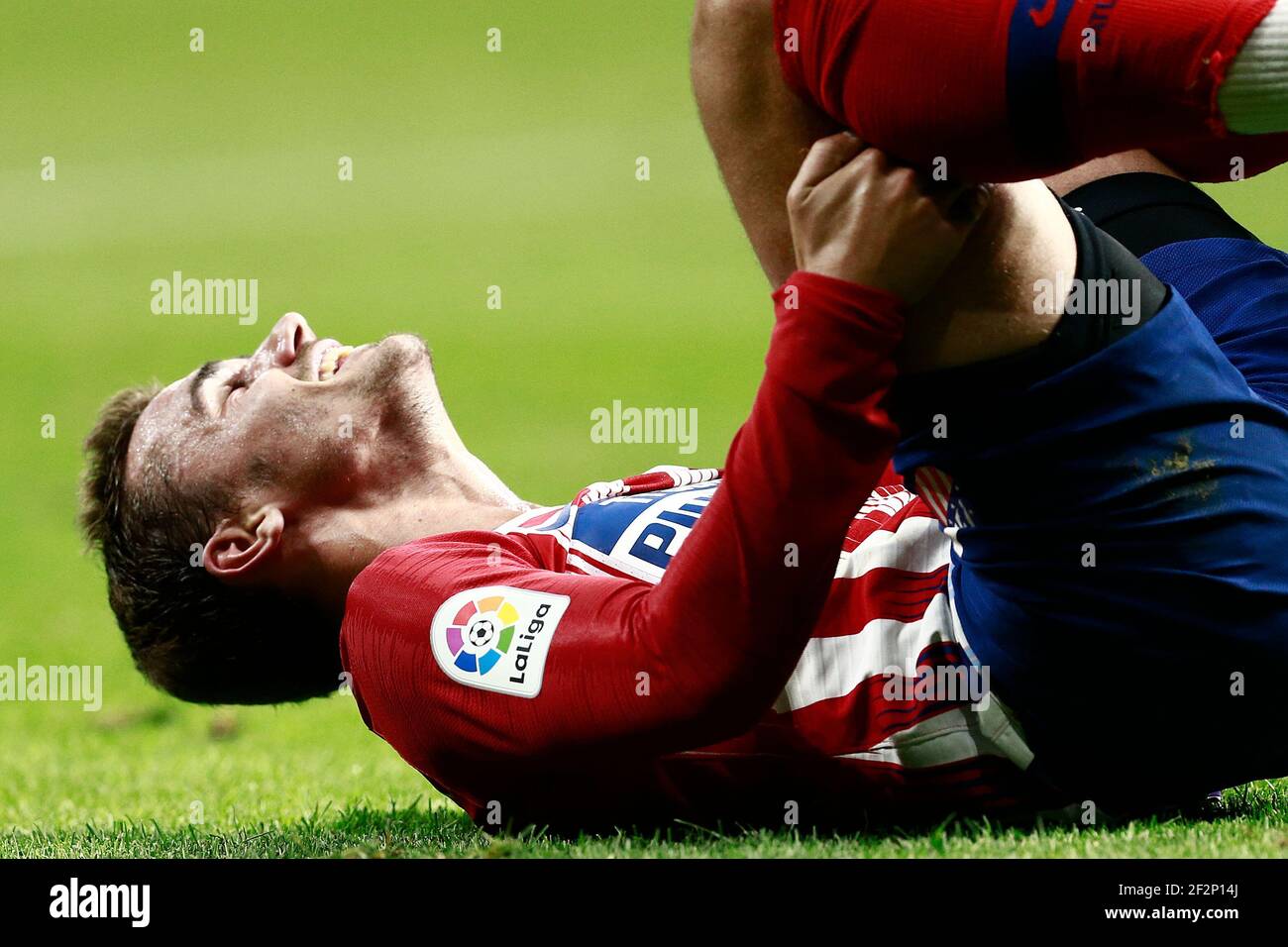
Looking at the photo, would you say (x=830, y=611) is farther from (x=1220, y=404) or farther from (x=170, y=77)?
(x=170, y=77)

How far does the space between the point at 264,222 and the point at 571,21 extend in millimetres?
8407

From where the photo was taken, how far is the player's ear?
3221mm

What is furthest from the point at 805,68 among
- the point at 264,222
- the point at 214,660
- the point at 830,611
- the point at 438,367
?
the point at 264,222

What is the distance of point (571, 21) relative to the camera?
26047 millimetres

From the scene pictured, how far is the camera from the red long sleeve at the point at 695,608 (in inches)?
80.7

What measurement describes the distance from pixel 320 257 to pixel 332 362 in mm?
15270

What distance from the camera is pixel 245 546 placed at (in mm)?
3283

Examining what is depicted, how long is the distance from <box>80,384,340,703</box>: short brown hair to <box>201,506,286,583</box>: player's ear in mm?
53

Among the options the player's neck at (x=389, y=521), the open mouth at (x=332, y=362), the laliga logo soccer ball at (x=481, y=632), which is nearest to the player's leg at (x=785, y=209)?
the laliga logo soccer ball at (x=481, y=632)
